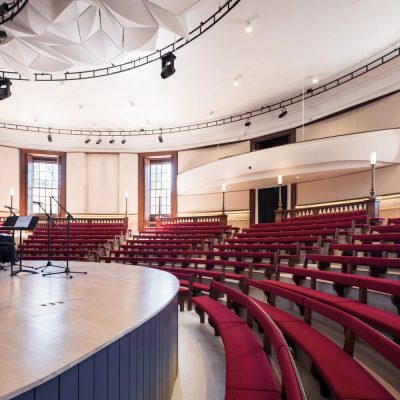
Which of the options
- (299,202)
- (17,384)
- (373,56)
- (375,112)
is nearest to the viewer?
(17,384)

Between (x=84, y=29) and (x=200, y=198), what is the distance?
4.23m

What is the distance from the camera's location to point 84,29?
318cm

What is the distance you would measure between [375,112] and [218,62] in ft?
8.04

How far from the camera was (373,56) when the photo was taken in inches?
163

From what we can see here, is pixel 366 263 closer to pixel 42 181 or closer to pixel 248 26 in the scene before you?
pixel 248 26

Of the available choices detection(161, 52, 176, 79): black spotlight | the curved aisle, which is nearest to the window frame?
detection(161, 52, 176, 79): black spotlight

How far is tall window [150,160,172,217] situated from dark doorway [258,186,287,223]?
2.17 m

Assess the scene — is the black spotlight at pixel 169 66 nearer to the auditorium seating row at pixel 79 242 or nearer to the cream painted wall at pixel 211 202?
the auditorium seating row at pixel 79 242

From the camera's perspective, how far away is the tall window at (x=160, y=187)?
715 centimetres

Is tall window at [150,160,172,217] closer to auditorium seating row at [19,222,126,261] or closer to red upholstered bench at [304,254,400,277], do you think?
auditorium seating row at [19,222,126,261]

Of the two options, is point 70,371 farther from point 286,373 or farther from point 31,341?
point 286,373

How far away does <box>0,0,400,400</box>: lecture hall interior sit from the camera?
36.7 inches

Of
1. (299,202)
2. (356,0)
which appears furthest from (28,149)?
(356,0)

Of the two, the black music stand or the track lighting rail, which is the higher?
the track lighting rail
